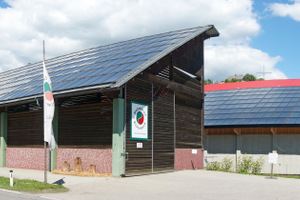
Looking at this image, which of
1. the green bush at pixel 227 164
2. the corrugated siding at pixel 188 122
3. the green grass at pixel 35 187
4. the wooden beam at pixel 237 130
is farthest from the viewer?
the wooden beam at pixel 237 130

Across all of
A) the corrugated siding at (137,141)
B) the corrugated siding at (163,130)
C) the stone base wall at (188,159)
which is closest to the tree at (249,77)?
the stone base wall at (188,159)

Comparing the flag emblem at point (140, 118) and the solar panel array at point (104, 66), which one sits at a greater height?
the solar panel array at point (104, 66)

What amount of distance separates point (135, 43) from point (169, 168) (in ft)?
30.0

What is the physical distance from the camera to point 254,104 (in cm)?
3070

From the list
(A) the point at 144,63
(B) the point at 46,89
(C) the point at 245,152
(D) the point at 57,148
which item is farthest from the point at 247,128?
(B) the point at 46,89

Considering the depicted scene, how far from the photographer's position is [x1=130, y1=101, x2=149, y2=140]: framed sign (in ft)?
57.3

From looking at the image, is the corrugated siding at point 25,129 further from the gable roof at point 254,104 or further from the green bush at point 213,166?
the gable roof at point 254,104

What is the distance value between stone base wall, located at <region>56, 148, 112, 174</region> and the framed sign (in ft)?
5.03

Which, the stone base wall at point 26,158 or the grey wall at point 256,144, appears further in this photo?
the grey wall at point 256,144

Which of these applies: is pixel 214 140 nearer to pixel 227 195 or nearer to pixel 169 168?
pixel 169 168

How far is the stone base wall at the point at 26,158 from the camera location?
20.8 metres

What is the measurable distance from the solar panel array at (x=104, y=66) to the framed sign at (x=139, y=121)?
1.92 meters

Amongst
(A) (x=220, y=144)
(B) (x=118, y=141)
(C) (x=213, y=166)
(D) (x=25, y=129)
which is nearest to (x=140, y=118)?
(B) (x=118, y=141)

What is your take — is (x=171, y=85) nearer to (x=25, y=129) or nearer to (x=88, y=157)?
(x=88, y=157)
